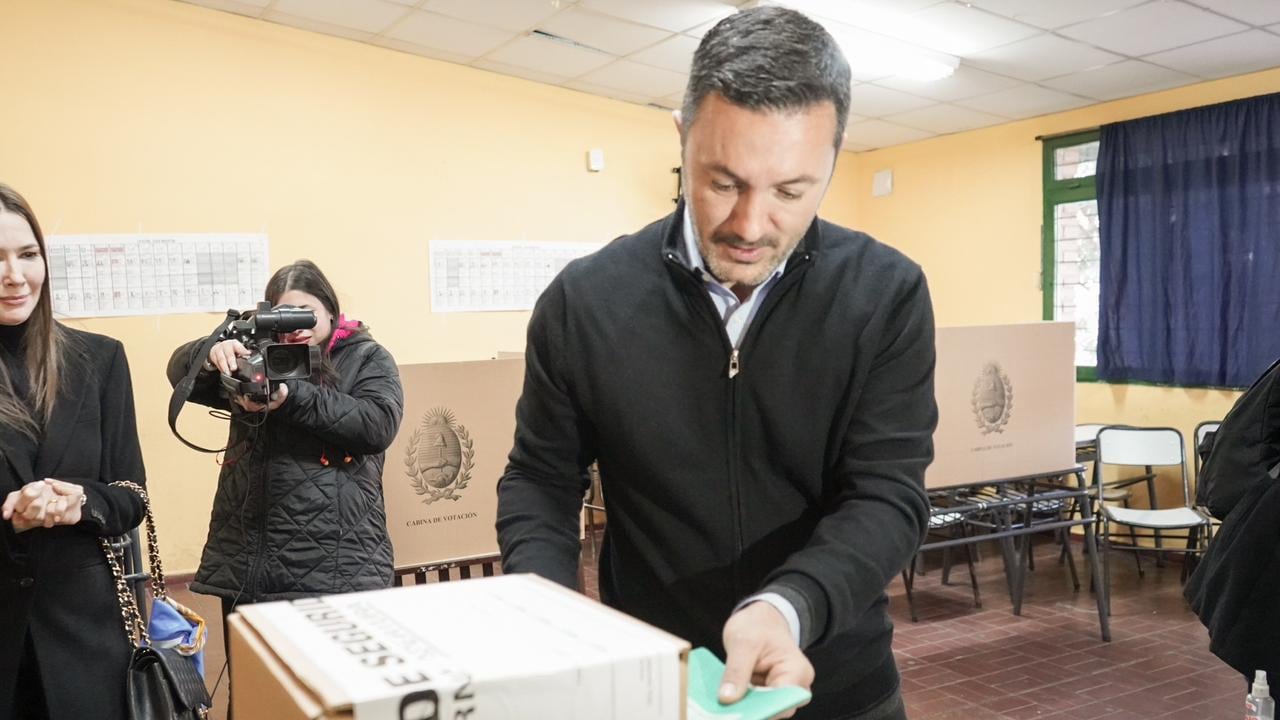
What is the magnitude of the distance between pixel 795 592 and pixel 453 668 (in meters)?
0.38

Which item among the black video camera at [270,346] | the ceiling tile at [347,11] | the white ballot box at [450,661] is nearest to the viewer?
the white ballot box at [450,661]

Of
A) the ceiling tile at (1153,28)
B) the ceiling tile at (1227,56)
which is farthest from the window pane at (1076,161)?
the ceiling tile at (1153,28)

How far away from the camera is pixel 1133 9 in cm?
425

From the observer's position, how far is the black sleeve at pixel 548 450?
1072mm

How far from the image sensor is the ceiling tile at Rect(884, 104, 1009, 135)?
20.7 ft

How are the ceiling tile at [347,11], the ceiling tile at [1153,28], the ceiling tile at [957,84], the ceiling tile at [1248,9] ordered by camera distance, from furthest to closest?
the ceiling tile at [957,84], the ceiling tile at [347,11], the ceiling tile at [1153,28], the ceiling tile at [1248,9]

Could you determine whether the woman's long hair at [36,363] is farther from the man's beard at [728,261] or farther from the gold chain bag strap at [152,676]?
the man's beard at [728,261]

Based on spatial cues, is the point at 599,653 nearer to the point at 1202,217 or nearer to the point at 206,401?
the point at 206,401

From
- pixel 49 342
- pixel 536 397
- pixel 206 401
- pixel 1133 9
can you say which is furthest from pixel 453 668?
pixel 1133 9

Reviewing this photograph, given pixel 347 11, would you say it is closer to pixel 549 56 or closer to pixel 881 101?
pixel 549 56

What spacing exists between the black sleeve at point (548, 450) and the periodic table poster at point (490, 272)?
4687 mm

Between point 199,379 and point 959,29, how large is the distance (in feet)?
12.9

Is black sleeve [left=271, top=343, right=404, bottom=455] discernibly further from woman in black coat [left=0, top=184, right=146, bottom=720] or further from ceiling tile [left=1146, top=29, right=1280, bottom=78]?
ceiling tile [left=1146, top=29, right=1280, bottom=78]

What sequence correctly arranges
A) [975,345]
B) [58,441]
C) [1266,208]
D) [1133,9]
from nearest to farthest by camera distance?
[58,441], [975,345], [1133,9], [1266,208]
